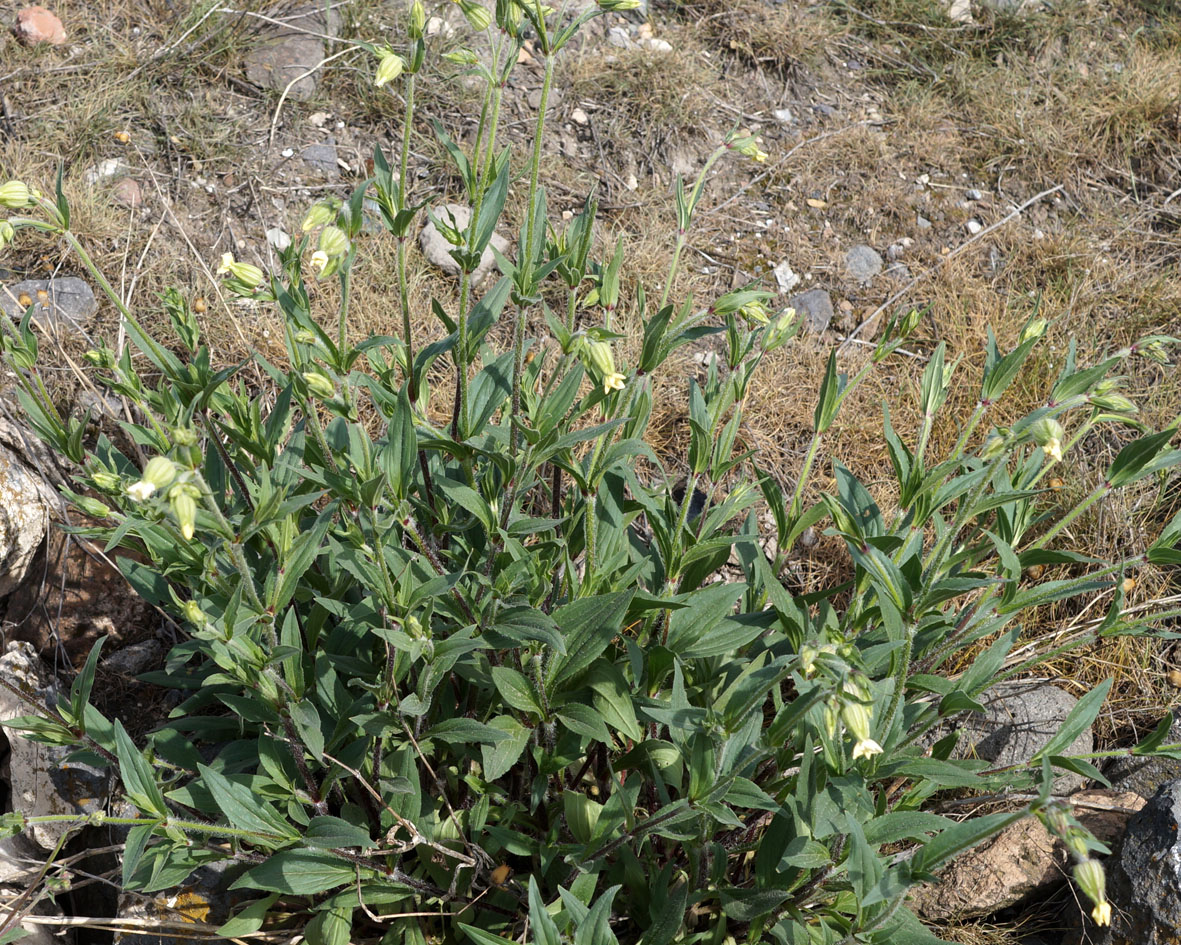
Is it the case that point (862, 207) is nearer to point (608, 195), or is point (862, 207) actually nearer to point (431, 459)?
point (608, 195)

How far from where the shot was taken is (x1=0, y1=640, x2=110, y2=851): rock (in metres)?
3.28

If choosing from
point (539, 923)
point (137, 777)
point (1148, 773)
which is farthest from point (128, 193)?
point (1148, 773)

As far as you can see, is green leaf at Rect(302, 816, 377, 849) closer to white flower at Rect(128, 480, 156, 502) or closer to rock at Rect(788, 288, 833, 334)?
white flower at Rect(128, 480, 156, 502)

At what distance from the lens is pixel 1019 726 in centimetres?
346

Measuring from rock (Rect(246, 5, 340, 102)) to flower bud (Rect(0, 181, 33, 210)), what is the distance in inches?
138

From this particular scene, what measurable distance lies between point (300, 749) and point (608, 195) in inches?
149

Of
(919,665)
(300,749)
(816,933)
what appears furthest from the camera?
(919,665)

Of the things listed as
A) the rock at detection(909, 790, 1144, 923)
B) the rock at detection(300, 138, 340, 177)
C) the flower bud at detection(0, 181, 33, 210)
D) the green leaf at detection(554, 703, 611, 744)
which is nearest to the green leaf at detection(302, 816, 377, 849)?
the green leaf at detection(554, 703, 611, 744)

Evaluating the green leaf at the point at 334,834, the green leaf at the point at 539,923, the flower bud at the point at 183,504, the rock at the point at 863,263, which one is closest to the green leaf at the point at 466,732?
the green leaf at the point at 334,834

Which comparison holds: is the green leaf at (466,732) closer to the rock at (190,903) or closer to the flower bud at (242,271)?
the rock at (190,903)

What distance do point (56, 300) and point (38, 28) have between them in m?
2.12

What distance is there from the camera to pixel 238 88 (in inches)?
221

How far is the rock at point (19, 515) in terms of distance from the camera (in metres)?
3.57

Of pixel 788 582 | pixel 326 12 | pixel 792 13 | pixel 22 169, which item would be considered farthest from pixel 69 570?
pixel 792 13
